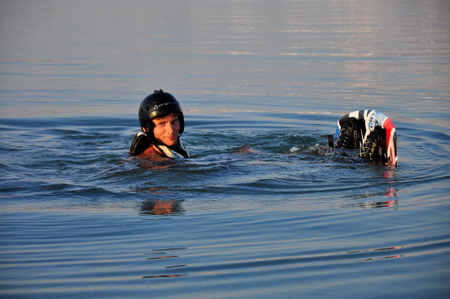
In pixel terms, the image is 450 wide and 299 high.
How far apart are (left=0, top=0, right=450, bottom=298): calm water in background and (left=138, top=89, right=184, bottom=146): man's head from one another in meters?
0.55

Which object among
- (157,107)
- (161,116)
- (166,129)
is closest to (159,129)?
(166,129)

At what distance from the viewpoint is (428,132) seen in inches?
448

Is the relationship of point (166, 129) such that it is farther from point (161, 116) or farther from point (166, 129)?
point (161, 116)

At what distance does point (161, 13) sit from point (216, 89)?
22316mm

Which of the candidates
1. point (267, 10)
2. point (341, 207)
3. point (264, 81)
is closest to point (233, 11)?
point (267, 10)

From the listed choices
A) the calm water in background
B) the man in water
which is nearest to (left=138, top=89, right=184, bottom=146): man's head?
the man in water

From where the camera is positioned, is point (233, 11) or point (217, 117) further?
point (233, 11)

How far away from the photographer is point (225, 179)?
310 inches

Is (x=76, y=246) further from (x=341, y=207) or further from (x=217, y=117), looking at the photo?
(x=217, y=117)

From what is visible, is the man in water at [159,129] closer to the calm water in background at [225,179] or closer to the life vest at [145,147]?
the life vest at [145,147]

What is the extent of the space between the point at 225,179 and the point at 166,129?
1.28 meters

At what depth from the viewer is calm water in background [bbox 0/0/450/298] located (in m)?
4.93

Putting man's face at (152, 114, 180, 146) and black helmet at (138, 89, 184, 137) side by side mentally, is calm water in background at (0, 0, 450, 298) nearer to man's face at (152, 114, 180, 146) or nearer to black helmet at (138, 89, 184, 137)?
man's face at (152, 114, 180, 146)

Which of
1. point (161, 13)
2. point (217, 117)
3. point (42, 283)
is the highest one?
point (161, 13)
